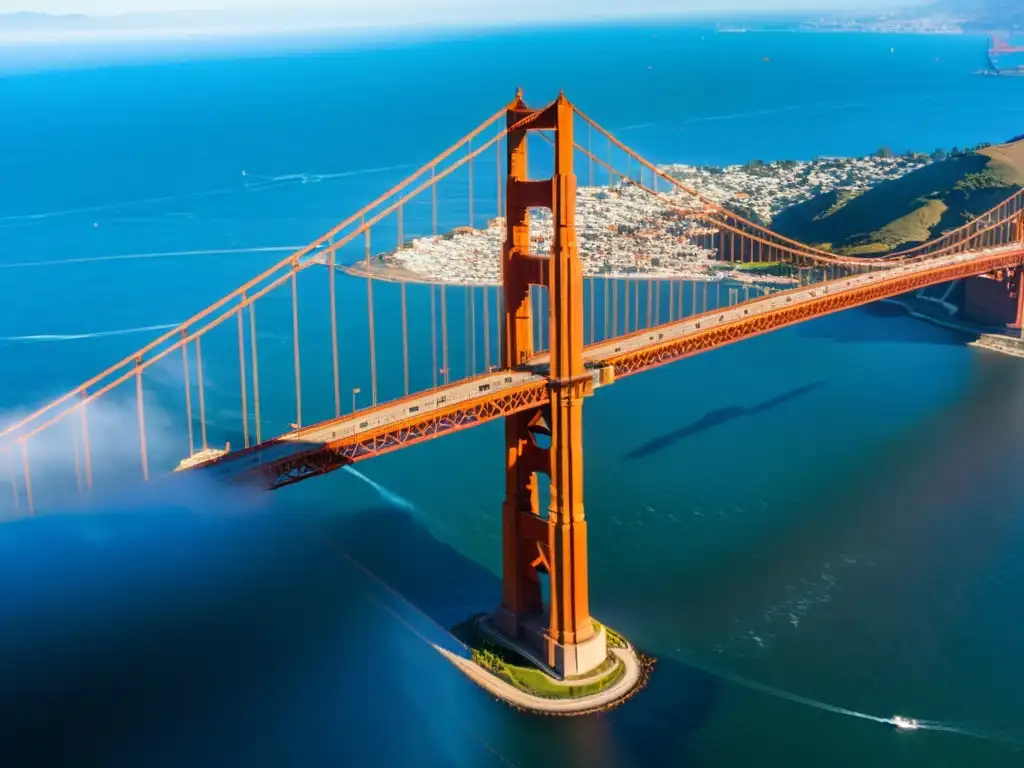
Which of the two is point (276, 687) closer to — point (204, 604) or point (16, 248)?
point (204, 604)

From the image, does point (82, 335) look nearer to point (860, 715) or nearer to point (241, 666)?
point (241, 666)

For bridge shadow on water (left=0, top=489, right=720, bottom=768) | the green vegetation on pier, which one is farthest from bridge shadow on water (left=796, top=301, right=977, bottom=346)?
the green vegetation on pier

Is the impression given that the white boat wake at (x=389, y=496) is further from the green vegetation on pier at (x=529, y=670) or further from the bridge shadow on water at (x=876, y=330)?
the bridge shadow on water at (x=876, y=330)

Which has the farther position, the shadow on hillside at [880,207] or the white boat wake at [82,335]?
the shadow on hillside at [880,207]

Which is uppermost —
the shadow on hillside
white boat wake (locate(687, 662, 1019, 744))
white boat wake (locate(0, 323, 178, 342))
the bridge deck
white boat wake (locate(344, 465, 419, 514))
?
the shadow on hillside

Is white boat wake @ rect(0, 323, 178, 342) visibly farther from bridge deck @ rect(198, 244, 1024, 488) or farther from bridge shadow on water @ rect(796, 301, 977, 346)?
bridge deck @ rect(198, 244, 1024, 488)

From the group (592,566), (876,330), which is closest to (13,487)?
(592,566)

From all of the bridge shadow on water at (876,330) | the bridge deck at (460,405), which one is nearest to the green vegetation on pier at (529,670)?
the bridge deck at (460,405)
